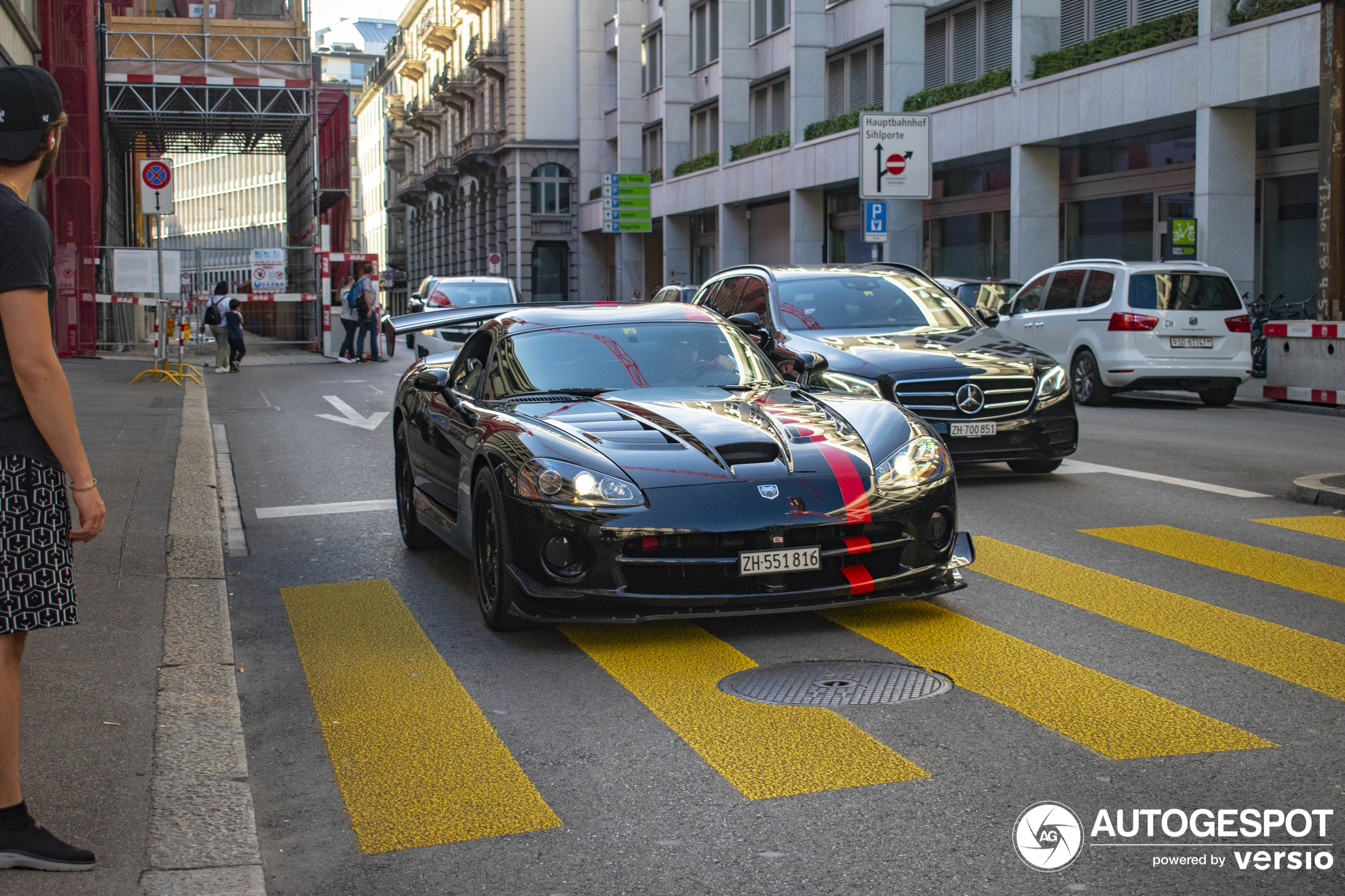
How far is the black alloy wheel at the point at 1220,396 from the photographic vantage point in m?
18.6

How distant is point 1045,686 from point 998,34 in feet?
99.2

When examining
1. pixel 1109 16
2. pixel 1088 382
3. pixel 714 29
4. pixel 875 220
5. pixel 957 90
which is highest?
pixel 714 29

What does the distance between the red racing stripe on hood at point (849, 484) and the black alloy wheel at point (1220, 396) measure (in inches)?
545

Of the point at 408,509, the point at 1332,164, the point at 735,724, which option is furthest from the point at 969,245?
the point at 735,724

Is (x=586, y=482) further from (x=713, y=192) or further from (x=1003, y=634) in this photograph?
(x=713, y=192)

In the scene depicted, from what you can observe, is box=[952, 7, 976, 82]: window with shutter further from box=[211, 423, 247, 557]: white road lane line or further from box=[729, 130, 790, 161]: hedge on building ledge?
box=[211, 423, 247, 557]: white road lane line

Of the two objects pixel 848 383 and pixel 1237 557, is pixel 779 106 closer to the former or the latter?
pixel 848 383

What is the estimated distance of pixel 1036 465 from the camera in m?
10.9

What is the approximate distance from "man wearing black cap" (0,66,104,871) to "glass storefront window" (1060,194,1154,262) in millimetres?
26220

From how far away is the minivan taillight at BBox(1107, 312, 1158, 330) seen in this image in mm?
18062

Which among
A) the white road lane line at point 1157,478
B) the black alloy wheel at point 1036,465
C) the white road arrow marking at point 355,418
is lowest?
the white road lane line at point 1157,478

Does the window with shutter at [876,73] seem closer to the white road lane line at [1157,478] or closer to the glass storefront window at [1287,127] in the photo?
the glass storefront window at [1287,127]

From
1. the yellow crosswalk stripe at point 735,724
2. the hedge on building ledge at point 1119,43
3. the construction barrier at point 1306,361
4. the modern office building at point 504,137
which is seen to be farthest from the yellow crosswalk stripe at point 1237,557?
the modern office building at point 504,137

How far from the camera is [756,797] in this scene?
13.4 feet
